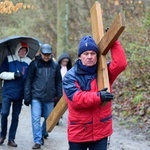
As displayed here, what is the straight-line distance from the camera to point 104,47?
502 cm

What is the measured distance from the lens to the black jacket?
808 cm

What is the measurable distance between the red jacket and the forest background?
5.46 metres

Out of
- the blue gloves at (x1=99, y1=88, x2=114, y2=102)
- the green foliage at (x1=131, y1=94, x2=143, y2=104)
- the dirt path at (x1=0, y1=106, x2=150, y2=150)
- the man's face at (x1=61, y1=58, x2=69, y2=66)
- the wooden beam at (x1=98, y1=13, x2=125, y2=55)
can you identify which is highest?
the man's face at (x1=61, y1=58, x2=69, y2=66)

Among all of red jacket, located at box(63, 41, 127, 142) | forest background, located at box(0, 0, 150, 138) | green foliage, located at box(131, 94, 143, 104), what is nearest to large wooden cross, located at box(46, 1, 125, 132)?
red jacket, located at box(63, 41, 127, 142)

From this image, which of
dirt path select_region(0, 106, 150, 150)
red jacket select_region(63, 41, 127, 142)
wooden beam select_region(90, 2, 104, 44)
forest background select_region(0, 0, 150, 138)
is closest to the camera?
red jacket select_region(63, 41, 127, 142)

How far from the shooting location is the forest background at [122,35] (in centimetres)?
1241

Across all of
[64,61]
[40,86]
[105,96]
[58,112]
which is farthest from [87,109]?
[64,61]

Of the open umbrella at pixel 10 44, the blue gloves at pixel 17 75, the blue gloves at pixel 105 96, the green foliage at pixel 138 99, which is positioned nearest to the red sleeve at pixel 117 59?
the blue gloves at pixel 105 96

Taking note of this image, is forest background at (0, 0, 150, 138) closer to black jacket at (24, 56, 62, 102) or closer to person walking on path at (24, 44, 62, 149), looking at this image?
person walking on path at (24, 44, 62, 149)

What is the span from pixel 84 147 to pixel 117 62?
112 centimetres

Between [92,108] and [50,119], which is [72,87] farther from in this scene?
[50,119]

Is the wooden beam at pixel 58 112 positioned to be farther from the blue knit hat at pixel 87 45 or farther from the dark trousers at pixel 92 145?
the blue knit hat at pixel 87 45

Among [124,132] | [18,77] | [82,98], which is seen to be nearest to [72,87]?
[82,98]

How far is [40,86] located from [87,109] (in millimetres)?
3329
